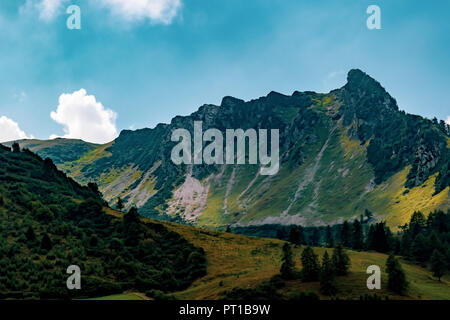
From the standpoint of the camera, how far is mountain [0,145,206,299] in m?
98.9

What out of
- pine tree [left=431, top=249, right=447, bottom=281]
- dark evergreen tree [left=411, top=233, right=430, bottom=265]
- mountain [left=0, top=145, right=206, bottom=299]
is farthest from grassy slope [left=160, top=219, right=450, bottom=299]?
dark evergreen tree [left=411, top=233, right=430, bottom=265]

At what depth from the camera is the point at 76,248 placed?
12356 centimetres

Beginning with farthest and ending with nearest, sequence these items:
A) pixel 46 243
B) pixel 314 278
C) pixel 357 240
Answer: pixel 357 240 → pixel 46 243 → pixel 314 278

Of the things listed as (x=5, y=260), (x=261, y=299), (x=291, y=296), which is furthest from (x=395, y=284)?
(x=5, y=260)

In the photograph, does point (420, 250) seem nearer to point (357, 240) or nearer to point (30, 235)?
point (357, 240)

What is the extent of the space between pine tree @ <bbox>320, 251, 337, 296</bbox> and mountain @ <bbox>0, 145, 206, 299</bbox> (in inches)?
1872

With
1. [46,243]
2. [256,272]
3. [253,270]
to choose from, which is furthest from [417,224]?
[46,243]

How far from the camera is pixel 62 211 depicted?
15675 cm

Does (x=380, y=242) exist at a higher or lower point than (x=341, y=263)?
lower

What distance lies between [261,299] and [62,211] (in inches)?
4185

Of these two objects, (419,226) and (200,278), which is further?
(419,226)

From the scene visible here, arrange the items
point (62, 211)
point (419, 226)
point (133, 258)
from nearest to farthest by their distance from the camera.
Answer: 1. point (133, 258)
2. point (62, 211)
3. point (419, 226)

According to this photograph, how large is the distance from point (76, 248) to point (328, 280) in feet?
266
